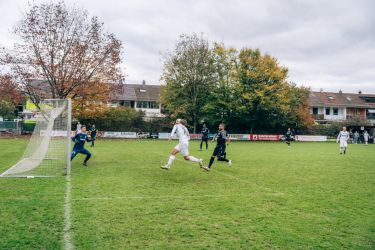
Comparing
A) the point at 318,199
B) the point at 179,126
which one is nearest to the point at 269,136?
the point at 179,126

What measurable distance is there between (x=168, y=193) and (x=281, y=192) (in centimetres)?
323

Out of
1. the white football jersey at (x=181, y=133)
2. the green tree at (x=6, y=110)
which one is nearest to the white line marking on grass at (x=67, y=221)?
the white football jersey at (x=181, y=133)

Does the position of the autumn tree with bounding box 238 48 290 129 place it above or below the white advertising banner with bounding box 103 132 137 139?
above

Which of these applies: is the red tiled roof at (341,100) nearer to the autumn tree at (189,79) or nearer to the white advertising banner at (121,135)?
the autumn tree at (189,79)

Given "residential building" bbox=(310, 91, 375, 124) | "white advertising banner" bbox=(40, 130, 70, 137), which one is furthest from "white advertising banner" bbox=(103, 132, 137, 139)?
"residential building" bbox=(310, 91, 375, 124)

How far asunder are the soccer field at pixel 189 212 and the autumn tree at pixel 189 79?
39.7 m

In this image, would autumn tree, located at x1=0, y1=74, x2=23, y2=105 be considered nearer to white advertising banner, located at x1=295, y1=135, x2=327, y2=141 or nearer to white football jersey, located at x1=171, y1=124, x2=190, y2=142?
white football jersey, located at x1=171, y1=124, x2=190, y2=142

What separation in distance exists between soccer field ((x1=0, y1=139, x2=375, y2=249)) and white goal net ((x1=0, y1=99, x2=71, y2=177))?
2456mm

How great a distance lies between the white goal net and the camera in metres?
14.3

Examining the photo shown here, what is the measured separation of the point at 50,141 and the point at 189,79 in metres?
39.0

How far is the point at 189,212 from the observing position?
785 centimetres

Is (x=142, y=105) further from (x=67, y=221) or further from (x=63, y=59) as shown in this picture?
(x=67, y=221)

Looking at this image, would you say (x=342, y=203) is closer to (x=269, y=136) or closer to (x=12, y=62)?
(x=12, y=62)

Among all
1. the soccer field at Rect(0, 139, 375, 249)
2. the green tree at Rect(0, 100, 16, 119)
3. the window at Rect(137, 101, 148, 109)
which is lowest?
the soccer field at Rect(0, 139, 375, 249)
